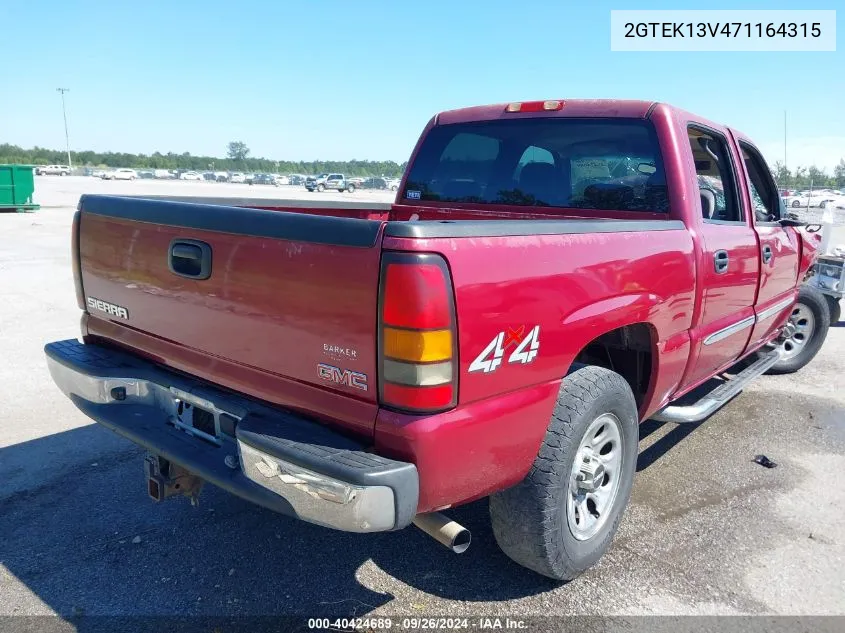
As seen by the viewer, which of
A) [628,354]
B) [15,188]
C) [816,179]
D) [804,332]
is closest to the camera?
[628,354]

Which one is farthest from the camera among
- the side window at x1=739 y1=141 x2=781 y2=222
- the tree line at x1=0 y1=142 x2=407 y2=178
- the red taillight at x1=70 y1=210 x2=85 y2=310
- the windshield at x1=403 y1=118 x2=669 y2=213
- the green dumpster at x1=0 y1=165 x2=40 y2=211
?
the tree line at x1=0 y1=142 x2=407 y2=178

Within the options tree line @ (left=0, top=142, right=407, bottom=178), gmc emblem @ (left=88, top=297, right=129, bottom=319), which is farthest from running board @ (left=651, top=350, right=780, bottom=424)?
tree line @ (left=0, top=142, right=407, bottom=178)

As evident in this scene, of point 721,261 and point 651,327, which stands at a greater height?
point 721,261

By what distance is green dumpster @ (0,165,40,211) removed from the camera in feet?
68.3

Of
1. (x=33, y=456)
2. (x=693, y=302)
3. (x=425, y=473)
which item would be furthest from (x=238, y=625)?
(x=693, y=302)

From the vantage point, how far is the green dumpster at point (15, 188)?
68.3 ft

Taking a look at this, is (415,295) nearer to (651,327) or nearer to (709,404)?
(651,327)

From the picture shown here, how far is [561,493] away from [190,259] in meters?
1.72

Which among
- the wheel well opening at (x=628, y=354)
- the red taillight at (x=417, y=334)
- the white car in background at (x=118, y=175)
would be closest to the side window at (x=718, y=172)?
the wheel well opening at (x=628, y=354)

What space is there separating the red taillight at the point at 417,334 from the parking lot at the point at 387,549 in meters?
1.16

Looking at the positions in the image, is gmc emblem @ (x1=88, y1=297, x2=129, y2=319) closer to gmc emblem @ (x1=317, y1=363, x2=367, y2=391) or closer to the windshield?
gmc emblem @ (x1=317, y1=363, x2=367, y2=391)

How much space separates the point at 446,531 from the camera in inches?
89.5

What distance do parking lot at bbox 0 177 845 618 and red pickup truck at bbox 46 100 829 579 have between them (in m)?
0.34

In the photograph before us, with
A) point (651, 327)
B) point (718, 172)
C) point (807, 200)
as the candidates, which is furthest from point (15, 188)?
point (807, 200)
